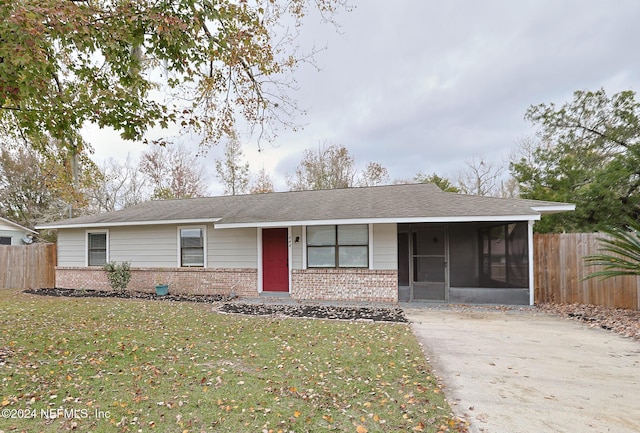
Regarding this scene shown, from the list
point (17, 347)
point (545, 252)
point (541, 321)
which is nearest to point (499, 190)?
point (545, 252)

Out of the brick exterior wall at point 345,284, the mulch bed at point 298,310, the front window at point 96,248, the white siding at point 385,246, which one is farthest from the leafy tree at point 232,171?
the white siding at point 385,246

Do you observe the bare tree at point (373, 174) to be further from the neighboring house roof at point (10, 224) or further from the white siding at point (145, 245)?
the neighboring house roof at point (10, 224)

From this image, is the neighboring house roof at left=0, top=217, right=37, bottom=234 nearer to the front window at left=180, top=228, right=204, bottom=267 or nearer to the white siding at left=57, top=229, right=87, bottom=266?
the white siding at left=57, top=229, right=87, bottom=266

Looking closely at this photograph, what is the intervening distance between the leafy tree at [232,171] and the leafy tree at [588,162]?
19103 millimetres

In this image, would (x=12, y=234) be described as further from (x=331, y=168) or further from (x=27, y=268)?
(x=331, y=168)

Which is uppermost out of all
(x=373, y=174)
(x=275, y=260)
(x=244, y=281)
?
(x=373, y=174)

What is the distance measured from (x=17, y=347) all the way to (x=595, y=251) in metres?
11.6

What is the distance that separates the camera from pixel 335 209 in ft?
33.1

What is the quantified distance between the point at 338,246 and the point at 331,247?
0.71 feet

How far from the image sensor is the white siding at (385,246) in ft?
30.6

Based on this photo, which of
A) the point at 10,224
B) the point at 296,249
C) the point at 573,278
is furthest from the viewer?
the point at 10,224

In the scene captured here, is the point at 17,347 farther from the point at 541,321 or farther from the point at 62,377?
the point at 541,321

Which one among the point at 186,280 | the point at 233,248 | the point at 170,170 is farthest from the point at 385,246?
the point at 170,170

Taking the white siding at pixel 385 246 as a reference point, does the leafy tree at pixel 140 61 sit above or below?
above
